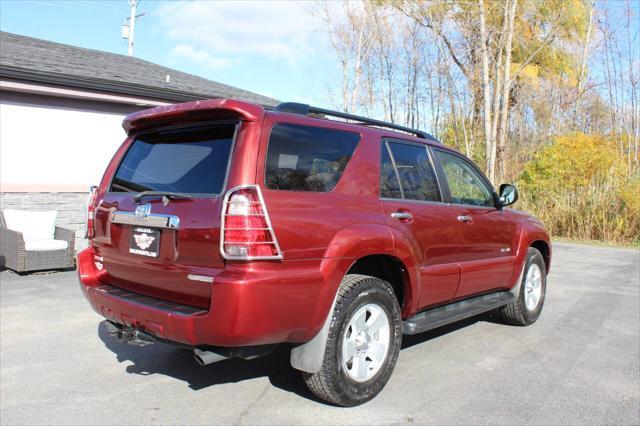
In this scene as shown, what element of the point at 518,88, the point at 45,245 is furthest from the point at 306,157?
the point at 518,88

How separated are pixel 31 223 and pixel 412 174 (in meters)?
6.80

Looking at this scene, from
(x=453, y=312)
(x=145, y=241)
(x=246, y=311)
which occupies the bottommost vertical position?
(x=453, y=312)

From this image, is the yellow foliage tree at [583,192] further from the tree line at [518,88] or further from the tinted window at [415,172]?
the tinted window at [415,172]

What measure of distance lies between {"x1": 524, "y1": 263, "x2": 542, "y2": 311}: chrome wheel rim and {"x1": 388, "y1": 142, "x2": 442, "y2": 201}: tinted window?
76.1 inches

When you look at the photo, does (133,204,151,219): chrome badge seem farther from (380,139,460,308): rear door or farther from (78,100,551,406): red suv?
(380,139,460,308): rear door

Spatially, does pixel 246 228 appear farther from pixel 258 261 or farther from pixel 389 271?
pixel 389 271

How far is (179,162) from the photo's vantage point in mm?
3535

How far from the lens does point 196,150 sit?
137 inches

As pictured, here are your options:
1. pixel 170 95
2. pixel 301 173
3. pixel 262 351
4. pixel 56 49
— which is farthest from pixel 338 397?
pixel 56 49

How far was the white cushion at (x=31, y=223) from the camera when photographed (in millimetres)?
8484

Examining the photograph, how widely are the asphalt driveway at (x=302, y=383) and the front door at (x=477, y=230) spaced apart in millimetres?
639

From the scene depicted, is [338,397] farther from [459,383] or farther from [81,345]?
[81,345]

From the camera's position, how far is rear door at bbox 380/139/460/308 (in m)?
4.04

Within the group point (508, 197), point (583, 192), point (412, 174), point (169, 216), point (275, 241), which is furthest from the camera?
point (583, 192)
